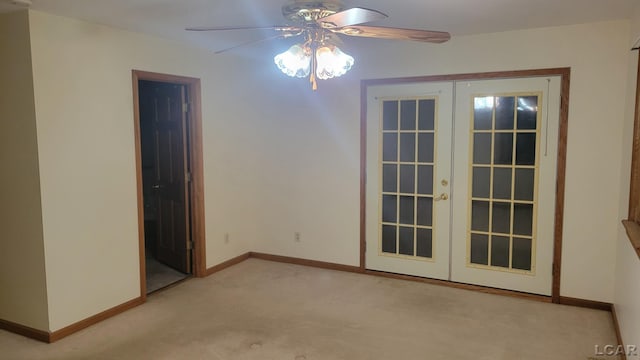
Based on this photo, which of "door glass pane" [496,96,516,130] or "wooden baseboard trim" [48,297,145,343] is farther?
"door glass pane" [496,96,516,130]

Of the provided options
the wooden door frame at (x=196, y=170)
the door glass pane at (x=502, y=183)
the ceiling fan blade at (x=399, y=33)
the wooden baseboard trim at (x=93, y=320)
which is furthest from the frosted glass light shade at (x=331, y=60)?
the wooden baseboard trim at (x=93, y=320)

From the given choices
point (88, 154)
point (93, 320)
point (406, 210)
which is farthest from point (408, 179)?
point (93, 320)

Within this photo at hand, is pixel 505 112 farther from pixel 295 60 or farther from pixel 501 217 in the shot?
pixel 295 60

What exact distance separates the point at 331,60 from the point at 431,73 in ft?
6.85

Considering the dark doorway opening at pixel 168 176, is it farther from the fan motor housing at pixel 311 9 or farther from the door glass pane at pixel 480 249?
the door glass pane at pixel 480 249

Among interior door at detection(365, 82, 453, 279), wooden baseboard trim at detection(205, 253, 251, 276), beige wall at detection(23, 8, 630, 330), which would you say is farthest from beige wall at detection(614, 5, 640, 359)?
wooden baseboard trim at detection(205, 253, 251, 276)

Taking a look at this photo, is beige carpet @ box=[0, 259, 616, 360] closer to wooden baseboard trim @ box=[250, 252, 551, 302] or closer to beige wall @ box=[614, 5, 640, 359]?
wooden baseboard trim @ box=[250, 252, 551, 302]

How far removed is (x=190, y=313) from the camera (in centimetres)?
391

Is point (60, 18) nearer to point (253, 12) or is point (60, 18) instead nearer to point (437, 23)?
point (253, 12)

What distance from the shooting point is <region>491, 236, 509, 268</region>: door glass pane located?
427 centimetres

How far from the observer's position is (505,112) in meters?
4.12

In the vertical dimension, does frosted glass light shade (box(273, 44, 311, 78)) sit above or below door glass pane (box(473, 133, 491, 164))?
above

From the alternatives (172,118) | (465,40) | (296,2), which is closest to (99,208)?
(172,118)

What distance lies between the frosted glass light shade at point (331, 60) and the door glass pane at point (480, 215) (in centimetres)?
236
